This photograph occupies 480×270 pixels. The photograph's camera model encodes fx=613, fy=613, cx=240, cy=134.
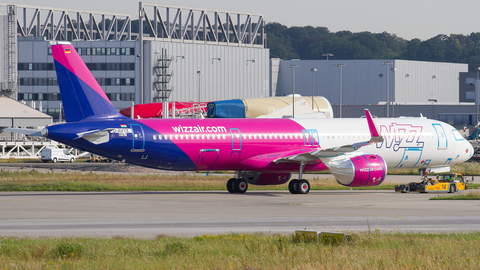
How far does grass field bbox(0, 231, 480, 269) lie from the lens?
1396 centimetres

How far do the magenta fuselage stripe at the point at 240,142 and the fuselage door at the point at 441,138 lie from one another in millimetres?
8641

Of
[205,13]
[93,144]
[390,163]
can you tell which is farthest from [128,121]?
[205,13]

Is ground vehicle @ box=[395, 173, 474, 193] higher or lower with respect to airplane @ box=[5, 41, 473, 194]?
lower

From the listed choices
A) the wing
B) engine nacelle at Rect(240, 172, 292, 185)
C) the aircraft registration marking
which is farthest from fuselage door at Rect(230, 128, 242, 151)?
the aircraft registration marking

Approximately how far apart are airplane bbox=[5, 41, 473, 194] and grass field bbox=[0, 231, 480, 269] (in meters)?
17.3

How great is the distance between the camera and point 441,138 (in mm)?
41469

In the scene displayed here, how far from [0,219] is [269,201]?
46.0 ft

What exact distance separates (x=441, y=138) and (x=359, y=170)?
8728mm

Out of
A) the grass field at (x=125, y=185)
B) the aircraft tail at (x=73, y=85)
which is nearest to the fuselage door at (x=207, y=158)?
the grass field at (x=125, y=185)

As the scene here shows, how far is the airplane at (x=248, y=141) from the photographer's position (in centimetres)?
3525

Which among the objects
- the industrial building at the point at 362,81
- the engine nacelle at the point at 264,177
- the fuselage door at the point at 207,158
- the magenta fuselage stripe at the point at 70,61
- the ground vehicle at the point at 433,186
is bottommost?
the ground vehicle at the point at 433,186

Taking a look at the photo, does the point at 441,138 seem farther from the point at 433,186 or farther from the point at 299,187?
the point at 299,187

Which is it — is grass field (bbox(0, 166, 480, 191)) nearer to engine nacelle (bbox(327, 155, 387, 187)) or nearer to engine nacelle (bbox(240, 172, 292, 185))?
engine nacelle (bbox(240, 172, 292, 185))

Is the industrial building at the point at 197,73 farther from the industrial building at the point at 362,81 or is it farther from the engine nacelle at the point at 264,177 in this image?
the engine nacelle at the point at 264,177
